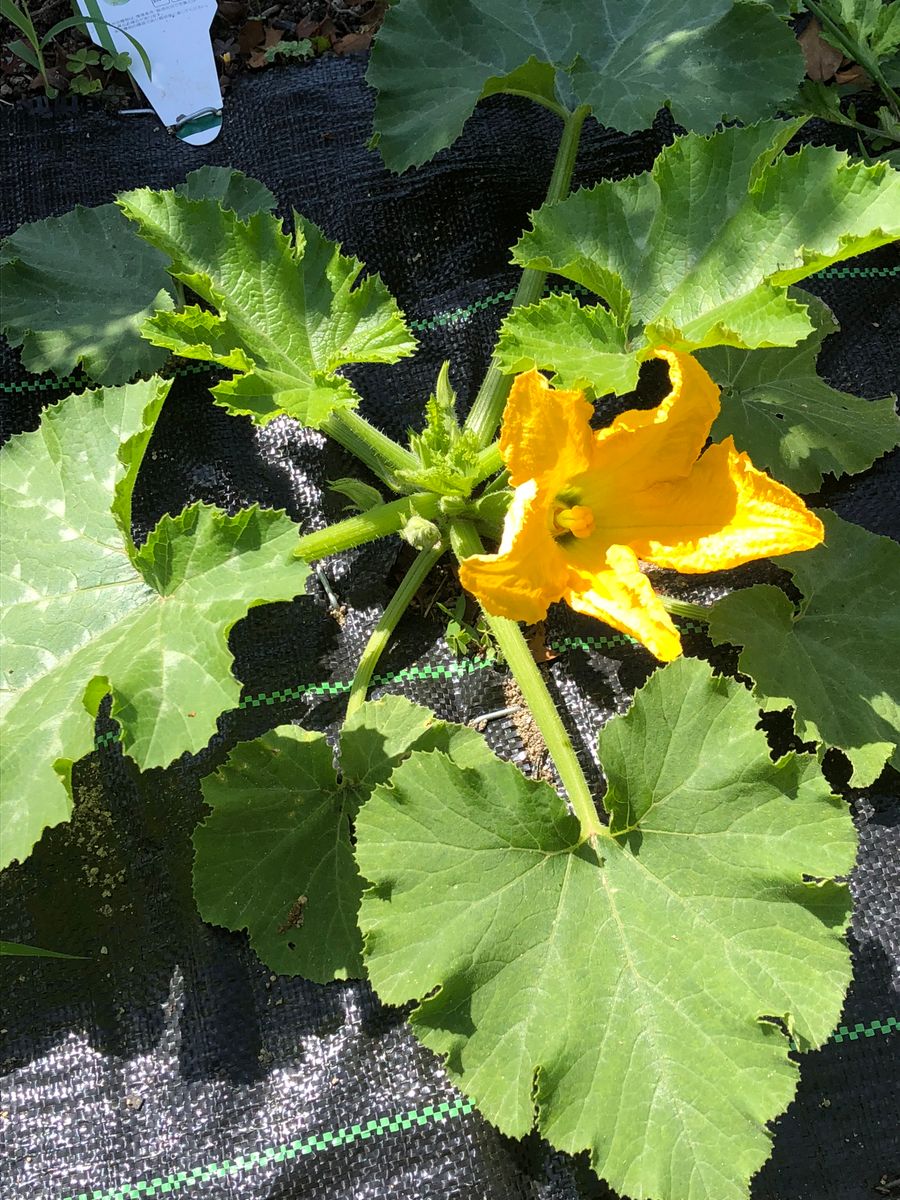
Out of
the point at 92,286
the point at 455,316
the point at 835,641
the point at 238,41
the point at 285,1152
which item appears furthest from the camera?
the point at 238,41

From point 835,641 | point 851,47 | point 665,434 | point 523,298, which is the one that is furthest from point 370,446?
point 851,47

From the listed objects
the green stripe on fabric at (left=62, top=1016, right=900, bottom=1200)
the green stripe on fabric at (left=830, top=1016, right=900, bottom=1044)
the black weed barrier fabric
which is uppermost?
the black weed barrier fabric

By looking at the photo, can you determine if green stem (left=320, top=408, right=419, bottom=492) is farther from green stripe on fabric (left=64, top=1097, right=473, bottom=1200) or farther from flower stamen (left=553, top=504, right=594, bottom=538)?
green stripe on fabric (left=64, top=1097, right=473, bottom=1200)

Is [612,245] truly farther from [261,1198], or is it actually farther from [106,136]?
[261,1198]

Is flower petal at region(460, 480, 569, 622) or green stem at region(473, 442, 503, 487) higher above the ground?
flower petal at region(460, 480, 569, 622)

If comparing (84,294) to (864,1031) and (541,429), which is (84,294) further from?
(864,1031)

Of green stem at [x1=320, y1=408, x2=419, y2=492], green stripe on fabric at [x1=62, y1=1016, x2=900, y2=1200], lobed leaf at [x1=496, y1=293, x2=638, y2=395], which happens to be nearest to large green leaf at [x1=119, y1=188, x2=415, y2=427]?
green stem at [x1=320, y1=408, x2=419, y2=492]

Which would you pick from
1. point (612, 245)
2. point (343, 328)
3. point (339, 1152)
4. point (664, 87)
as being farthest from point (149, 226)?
point (339, 1152)
